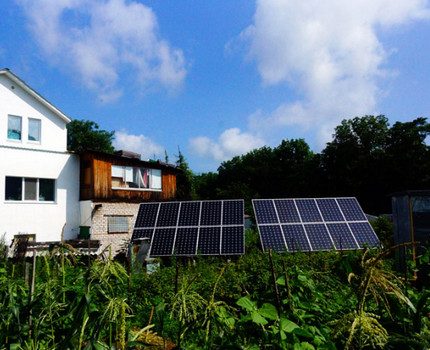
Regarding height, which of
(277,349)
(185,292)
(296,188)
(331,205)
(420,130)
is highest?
(420,130)

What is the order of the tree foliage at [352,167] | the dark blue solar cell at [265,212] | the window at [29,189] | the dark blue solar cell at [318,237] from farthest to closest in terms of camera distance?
the tree foliage at [352,167] < the window at [29,189] < the dark blue solar cell at [265,212] < the dark blue solar cell at [318,237]

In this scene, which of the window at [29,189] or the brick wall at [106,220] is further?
the brick wall at [106,220]

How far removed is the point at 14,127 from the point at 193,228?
16.9 metres

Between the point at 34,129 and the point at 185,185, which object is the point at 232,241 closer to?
the point at 34,129

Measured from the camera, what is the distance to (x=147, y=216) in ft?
50.2

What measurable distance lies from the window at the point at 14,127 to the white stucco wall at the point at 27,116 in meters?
0.23

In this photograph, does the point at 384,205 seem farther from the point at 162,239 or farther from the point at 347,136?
the point at 162,239

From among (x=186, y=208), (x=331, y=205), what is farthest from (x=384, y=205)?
(x=186, y=208)

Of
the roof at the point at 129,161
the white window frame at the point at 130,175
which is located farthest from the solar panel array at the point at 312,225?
the white window frame at the point at 130,175

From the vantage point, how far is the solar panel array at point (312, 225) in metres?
13.4

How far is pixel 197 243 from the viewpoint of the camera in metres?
13.3

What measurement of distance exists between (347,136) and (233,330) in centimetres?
5288

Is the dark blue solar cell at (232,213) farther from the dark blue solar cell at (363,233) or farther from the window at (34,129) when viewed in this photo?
the window at (34,129)

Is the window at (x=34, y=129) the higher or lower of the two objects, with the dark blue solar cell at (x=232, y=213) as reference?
higher
